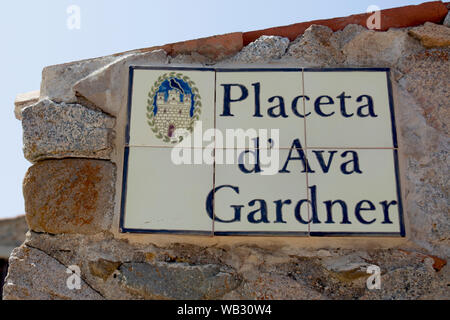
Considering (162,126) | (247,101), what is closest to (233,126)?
(247,101)

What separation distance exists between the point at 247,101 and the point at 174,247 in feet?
2.13

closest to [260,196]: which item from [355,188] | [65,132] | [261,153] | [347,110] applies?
[261,153]

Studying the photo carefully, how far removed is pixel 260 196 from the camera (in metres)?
1.85

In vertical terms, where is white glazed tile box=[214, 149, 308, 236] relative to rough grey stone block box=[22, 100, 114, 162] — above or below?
below

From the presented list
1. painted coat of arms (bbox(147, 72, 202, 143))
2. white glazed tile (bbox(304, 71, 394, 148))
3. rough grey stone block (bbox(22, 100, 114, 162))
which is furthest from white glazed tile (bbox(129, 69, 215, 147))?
white glazed tile (bbox(304, 71, 394, 148))

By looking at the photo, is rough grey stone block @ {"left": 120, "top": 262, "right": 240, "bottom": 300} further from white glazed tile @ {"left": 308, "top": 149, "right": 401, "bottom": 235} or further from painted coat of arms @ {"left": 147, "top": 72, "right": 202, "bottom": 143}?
painted coat of arms @ {"left": 147, "top": 72, "right": 202, "bottom": 143}

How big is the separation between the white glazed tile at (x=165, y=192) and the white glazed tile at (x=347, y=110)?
18.4 inches

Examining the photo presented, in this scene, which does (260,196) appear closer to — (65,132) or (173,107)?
(173,107)

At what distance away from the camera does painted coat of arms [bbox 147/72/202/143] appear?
1923 mm

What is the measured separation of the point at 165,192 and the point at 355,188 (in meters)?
0.73

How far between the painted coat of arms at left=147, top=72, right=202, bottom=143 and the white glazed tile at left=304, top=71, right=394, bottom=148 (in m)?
0.46

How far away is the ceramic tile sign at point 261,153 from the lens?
1.82 m

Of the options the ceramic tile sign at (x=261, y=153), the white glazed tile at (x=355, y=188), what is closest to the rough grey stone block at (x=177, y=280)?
the ceramic tile sign at (x=261, y=153)
